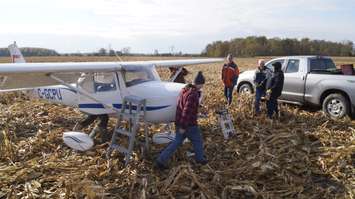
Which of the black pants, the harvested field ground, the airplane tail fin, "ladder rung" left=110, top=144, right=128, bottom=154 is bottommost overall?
the harvested field ground

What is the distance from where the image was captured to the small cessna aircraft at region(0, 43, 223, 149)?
654cm

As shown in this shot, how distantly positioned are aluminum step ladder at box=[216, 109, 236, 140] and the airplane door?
2282 millimetres

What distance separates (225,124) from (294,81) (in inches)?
144

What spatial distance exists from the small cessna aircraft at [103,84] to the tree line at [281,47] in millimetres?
77659

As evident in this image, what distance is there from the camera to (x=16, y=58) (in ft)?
37.8

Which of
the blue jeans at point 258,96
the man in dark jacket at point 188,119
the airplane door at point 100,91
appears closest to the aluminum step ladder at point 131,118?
the airplane door at point 100,91

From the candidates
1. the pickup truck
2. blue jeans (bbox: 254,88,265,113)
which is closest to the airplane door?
blue jeans (bbox: 254,88,265,113)

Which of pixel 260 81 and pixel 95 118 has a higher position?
pixel 260 81

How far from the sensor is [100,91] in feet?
25.0

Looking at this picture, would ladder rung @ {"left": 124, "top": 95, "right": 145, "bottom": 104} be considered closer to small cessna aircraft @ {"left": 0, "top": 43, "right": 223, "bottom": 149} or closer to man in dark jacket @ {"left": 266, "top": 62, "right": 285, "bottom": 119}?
small cessna aircraft @ {"left": 0, "top": 43, "right": 223, "bottom": 149}

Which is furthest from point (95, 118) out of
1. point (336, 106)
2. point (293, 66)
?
point (336, 106)

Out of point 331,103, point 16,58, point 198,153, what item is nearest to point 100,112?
point 198,153

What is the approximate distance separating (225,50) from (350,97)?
87.9 metres

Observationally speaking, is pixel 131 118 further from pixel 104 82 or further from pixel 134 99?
A: pixel 104 82
